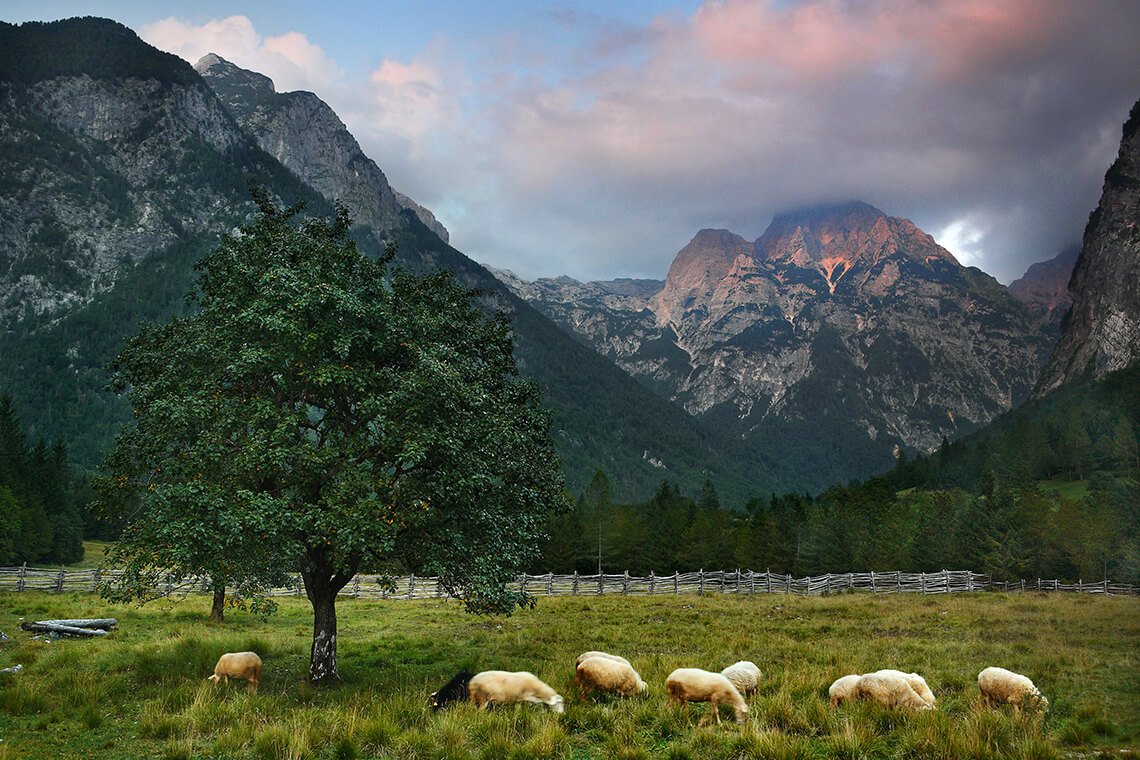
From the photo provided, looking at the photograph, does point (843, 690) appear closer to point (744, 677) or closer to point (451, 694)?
point (744, 677)

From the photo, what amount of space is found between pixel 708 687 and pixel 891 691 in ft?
11.0

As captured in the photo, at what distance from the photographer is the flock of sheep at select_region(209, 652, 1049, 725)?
11.6 metres

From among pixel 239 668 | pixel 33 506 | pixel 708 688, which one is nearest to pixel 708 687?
pixel 708 688

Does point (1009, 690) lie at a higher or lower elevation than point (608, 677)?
higher

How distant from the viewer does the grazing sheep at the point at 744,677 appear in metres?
13.3

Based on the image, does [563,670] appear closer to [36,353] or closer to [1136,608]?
[1136,608]

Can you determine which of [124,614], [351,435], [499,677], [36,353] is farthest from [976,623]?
[36,353]

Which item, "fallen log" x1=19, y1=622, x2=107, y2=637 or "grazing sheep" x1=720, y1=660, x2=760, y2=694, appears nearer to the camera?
"grazing sheep" x1=720, y1=660, x2=760, y2=694

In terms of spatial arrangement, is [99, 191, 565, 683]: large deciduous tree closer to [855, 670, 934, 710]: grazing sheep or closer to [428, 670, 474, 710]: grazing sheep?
[428, 670, 474, 710]: grazing sheep

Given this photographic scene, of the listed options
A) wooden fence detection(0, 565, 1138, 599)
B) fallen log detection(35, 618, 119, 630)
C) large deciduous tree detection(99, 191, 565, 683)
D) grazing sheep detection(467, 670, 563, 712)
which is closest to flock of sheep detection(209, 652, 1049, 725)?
grazing sheep detection(467, 670, 563, 712)

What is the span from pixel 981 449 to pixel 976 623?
140m

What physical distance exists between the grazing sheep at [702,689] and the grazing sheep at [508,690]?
2268 mm

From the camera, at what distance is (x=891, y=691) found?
11.6 metres

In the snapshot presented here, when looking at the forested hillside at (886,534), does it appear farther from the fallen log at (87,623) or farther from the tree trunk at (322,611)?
the tree trunk at (322,611)
